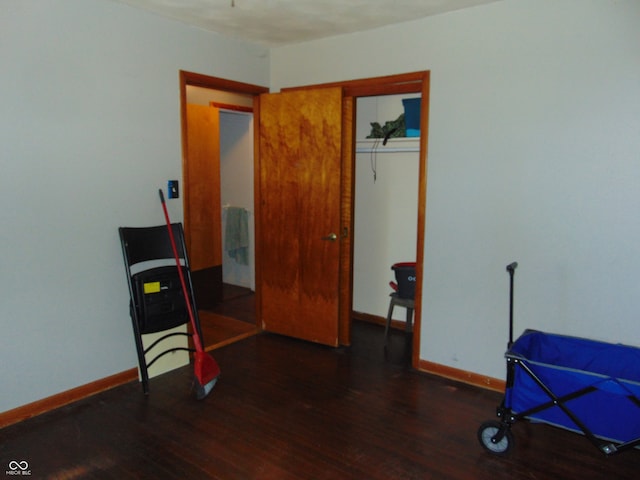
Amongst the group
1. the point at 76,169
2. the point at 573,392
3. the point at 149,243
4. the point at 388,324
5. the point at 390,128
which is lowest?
the point at 388,324

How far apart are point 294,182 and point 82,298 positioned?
1762 millimetres

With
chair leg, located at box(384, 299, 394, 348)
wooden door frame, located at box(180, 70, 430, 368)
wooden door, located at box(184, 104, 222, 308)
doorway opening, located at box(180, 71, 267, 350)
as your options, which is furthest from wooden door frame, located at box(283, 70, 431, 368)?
wooden door, located at box(184, 104, 222, 308)

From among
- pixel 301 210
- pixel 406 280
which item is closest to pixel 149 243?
pixel 301 210

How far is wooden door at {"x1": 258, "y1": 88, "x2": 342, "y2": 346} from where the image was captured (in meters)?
3.73

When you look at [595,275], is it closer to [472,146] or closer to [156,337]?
[472,146]

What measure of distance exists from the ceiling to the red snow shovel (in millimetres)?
1193

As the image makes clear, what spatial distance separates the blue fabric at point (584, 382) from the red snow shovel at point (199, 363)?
1774mm

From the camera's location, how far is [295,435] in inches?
103

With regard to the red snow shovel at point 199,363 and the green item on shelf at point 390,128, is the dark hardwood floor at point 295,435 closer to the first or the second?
the red snow shovel at point 199,363

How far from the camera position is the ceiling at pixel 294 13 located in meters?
2.96

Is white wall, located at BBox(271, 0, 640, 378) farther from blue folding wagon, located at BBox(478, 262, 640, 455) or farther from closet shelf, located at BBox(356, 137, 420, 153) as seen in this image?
closet shelf, located at BBox(356, 137, 420, 153)

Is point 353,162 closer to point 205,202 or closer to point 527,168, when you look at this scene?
point 527,168

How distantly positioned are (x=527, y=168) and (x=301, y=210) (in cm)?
172

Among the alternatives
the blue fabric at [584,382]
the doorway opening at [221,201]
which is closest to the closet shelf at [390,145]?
the doorway opening at [221,201]
